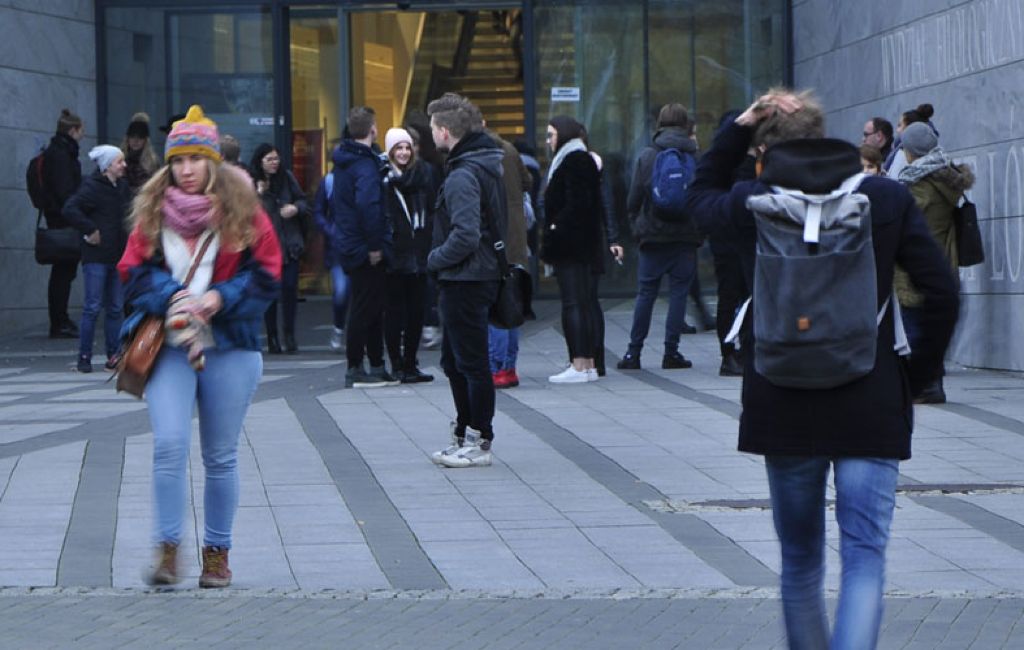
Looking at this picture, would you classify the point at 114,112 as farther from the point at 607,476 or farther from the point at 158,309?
the point at 158,309

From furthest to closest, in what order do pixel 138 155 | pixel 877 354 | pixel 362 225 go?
pixel 138 155 < pixel 362 225 < pixel 877 354

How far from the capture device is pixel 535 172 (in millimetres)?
16812

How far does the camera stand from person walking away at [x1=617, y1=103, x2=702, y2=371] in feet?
45.1

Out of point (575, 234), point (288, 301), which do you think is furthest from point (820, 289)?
point (288, 301)

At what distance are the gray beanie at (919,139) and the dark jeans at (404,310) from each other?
11.6ft

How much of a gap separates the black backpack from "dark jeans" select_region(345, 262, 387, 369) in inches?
228

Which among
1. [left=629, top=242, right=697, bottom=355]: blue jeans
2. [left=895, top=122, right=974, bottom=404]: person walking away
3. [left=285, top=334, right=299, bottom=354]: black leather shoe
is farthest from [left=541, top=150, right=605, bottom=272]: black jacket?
[left=285, top=334, right=299, bottom=354]: black leather shoe

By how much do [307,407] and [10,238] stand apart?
26.8ft

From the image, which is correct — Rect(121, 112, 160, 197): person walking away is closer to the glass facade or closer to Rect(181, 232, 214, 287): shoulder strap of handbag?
the glass facade

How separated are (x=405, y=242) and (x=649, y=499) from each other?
195 inches

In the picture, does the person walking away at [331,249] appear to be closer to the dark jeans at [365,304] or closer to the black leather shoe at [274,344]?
the black leather shoe at [274,344]

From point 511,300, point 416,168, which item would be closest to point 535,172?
point 416,168

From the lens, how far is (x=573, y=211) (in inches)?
516

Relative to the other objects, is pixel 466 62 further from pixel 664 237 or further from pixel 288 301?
pixel 664 237
